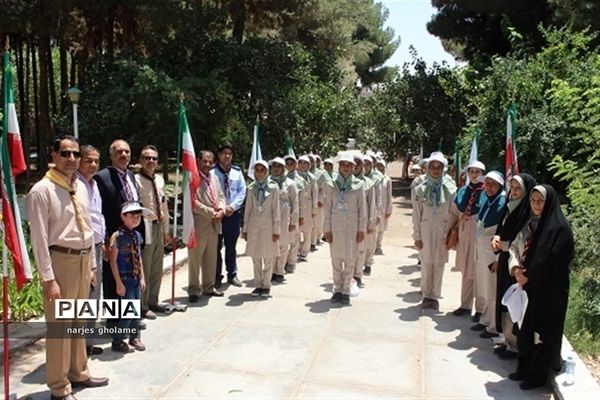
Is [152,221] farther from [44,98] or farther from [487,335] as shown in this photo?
[44,98]

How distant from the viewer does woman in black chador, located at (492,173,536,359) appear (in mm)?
4883

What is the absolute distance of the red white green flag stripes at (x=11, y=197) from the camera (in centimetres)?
403

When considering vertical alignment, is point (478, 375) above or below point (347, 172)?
below

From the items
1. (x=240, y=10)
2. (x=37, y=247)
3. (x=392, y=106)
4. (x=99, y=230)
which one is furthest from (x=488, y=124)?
(x=37, y=247)

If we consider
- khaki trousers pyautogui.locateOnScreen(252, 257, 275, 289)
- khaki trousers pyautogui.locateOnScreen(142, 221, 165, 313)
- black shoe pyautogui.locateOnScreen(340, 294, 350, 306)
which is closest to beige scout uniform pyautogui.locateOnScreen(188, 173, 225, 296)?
khaki trousers pyautogui.locateOnScreen(252, 257, 275, 289)

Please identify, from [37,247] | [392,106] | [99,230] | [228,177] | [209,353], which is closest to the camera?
[37,247]

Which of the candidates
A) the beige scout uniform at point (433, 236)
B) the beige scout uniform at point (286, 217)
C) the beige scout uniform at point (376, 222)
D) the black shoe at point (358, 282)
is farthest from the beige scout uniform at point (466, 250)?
the beige scout uniform at point (286, 217)

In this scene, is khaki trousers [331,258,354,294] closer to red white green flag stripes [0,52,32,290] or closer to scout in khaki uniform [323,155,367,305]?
scout in khaki uniform [323,155,367,305]

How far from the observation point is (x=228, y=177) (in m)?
7.62

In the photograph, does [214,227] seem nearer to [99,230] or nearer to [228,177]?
[228,177]

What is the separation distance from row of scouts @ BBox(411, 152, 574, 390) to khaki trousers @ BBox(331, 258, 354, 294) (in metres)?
0.90

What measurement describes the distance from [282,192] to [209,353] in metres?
2.93

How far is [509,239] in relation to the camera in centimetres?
498

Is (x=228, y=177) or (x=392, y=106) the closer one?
(x=228, y=177)
